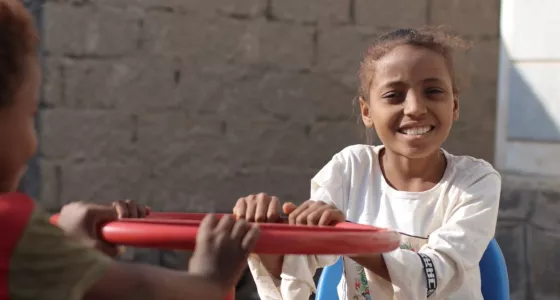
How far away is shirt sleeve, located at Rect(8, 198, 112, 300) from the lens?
4.34ft

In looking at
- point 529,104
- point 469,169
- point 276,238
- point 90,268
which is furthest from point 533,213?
point 90,268

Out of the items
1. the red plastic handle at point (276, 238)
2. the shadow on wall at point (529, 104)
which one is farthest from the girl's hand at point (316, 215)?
the shadow on wall at point (529, 104)

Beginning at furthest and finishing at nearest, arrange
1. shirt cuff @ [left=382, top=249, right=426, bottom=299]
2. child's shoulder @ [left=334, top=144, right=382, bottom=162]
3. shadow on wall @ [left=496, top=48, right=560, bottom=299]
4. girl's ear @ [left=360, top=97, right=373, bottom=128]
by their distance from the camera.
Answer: shadow on wall @ [left=496, top=48, right=560, bottom=299] < girl's ear @ [left=360, top=97, right=373, bottom=128] < child's shoulder @ [left=334, top=144, right=382, bottom=162] < shirt cuff @ [left=382, top=249, right=426, bottom=299]

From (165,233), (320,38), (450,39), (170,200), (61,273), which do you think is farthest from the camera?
(320,38)

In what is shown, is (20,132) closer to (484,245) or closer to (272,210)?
(272,210)

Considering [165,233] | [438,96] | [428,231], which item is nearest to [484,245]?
[428,231]

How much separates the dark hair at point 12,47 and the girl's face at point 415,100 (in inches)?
51.3

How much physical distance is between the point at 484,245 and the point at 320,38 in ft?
6.58

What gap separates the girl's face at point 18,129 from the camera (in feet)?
4.58

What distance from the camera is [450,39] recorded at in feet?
8.64

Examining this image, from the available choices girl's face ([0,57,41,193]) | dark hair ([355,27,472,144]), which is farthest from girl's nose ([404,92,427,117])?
girl's face ([0,57,41,193])

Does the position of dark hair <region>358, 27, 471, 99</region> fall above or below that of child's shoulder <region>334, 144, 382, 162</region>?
above

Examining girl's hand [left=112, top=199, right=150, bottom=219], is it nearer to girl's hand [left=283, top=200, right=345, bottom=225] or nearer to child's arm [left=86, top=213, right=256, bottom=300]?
girl's hand [left=283, top=200, right=345, bottom=225]

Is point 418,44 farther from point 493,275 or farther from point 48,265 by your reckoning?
point 48,265
